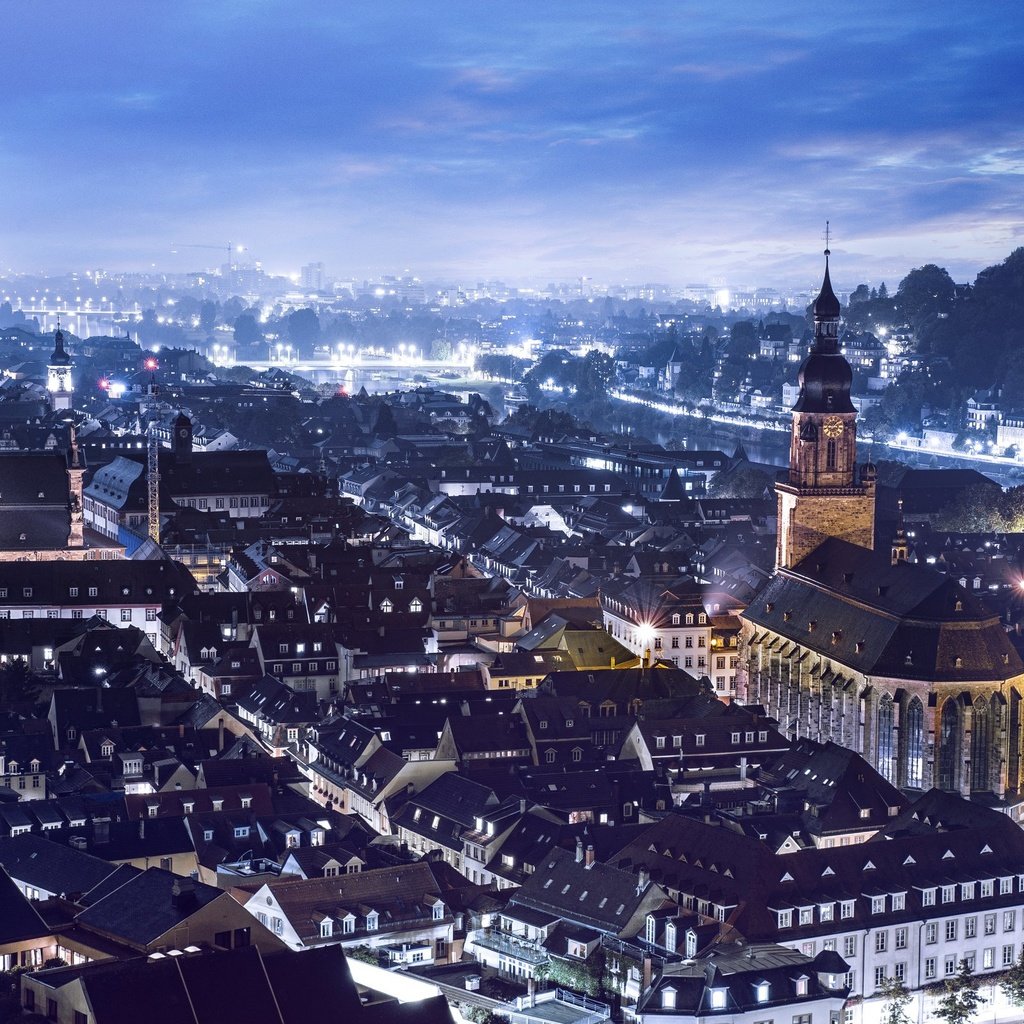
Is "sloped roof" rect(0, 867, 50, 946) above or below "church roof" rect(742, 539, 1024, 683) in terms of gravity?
below

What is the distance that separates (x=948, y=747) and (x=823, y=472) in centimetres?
1893

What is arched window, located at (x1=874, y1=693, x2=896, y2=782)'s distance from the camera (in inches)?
3342

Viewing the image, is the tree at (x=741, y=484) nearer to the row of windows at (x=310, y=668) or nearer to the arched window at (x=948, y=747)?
the row of windows at (x=310, y=668)

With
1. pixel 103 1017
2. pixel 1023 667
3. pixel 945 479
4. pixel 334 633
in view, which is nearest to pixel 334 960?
pixel 103 1017

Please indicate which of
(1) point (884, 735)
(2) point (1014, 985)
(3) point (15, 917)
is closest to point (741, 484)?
(1) point (884, 735)

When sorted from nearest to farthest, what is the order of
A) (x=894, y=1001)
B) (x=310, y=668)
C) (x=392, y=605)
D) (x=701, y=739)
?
1. (x=894, y=1001)
2. (x=701, y=739)
3. (x=310, y=668)
4. (x=392, y=605)

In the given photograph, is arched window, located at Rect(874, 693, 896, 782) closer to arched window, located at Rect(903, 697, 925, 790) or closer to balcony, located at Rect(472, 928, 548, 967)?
arched window, located at Rect(903, 697, 925, 790)

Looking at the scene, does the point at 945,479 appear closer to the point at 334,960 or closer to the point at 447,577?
the point at 447,577

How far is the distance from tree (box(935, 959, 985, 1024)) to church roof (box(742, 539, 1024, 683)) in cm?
1972

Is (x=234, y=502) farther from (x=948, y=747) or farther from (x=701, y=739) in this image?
(x=948, y=747)

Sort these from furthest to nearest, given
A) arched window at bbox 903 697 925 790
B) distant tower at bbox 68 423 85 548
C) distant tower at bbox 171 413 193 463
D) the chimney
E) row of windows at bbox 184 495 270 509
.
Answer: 1. distant tower at bbox 171 413 193 463
2. row of windows at bbox 184 495 270 509
3. distant tower at bbox 68 423 85 548
4. arched window at bbox 903 697 925 790
5. the chimney

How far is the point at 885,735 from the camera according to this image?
85.4m

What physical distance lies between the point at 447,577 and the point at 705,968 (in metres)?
56.0

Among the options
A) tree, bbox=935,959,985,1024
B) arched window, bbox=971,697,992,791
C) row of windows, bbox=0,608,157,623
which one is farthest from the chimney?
row of windows, bbox=0,608,157,623
